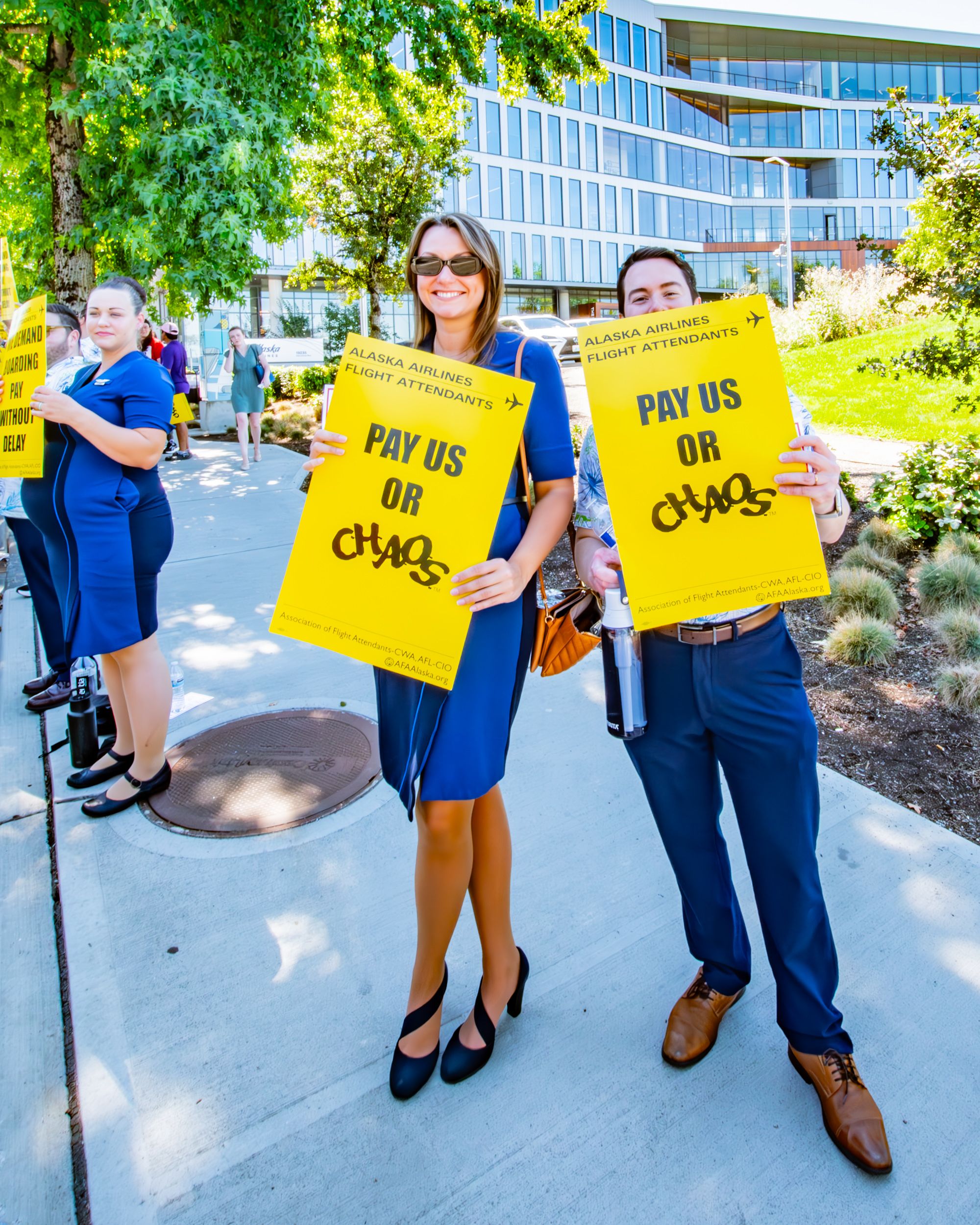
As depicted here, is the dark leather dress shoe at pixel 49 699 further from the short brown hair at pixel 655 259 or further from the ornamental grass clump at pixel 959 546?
the ornamental grass clump at pixel 959 546

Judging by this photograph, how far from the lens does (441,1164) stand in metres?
2.00

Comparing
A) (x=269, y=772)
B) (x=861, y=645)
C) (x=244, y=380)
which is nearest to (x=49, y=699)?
(x=269, y=772)

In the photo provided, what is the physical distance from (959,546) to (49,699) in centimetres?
585

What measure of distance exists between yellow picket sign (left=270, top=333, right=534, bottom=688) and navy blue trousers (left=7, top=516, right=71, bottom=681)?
294 centimetres

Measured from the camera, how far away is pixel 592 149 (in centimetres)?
5438

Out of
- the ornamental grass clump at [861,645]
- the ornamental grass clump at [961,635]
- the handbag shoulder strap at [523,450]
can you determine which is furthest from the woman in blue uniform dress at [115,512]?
the ornamental grass clump at [961,635]

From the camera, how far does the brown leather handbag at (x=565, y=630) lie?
2.29 meters

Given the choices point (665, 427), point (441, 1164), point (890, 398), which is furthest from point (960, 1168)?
point (890, 398)

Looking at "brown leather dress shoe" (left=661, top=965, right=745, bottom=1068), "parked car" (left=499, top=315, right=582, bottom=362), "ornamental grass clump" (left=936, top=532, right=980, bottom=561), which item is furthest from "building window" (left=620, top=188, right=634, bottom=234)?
"brown leather dress shoe" (left=661, top=965, right=745, bottom=1068)

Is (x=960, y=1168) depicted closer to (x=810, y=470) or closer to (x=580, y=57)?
(x=810, y=470)

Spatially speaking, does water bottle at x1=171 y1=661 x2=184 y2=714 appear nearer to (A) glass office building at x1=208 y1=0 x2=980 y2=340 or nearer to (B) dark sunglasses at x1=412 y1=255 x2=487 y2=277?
(B) dark sunglasses at x1=412 y1=255 x2=487 y2=277

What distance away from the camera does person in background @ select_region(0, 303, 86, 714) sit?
4328 millimetres

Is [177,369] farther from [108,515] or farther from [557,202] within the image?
[557,202]

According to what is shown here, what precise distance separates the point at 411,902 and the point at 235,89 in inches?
375
